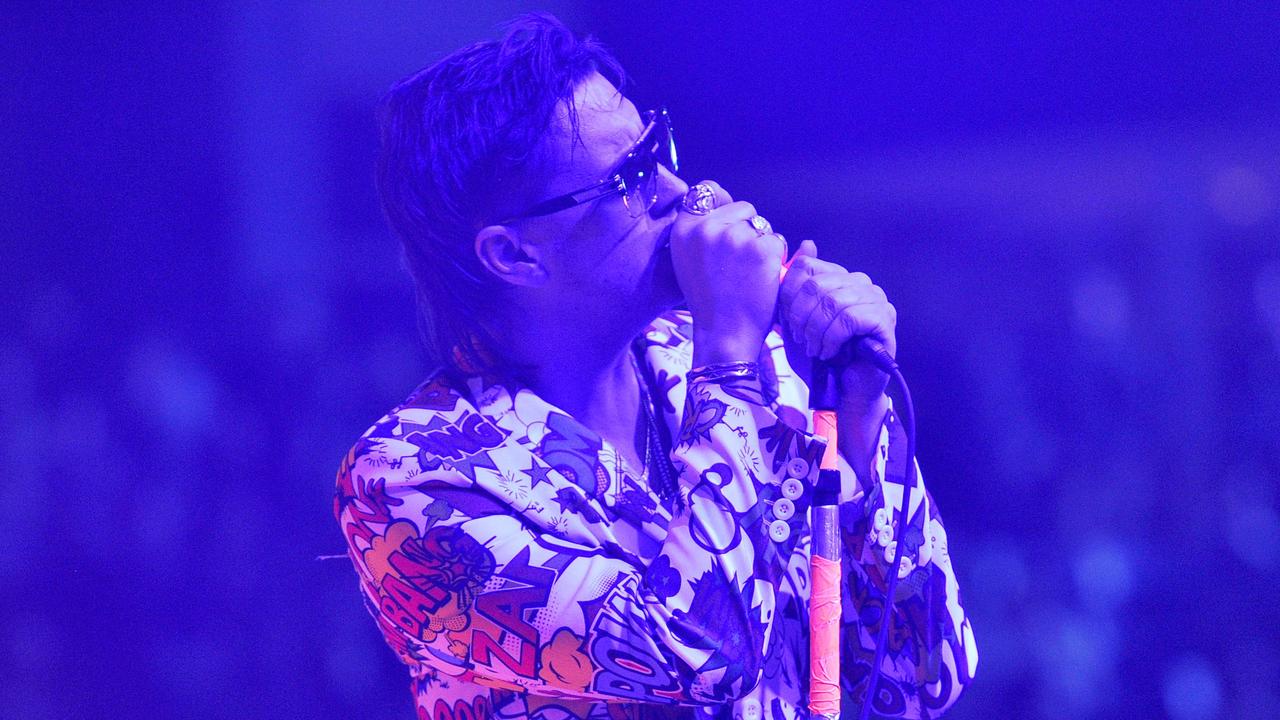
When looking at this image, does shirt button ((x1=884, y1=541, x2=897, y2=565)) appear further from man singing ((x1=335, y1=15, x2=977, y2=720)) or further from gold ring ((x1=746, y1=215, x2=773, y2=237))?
gold ring ((x1=746, y1=215, x2=773, y2=237))

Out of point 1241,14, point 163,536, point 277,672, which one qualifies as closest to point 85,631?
point 163,536

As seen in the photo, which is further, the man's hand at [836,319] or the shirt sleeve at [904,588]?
the shirt sleeve at [904,588]

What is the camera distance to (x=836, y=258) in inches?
69.4

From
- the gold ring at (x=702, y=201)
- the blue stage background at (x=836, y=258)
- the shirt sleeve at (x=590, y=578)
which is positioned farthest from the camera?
the blue stage background at (x=836, y=258)

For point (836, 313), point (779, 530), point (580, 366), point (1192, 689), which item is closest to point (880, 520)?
point (779, 530)

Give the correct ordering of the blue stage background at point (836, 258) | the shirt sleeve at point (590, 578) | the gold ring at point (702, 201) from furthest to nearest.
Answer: the blue stage background at point (836, 258) < the gold ring at point (702, 201) < the shirt sleeve at point (590, 578)

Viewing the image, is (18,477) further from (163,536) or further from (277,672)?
(277,672)

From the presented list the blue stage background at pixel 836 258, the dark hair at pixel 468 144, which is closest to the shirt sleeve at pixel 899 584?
the dark hair at pixel 468 144

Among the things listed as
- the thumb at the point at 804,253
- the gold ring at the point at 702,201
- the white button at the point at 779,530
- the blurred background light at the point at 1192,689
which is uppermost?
the gold ring at the point at 702,201

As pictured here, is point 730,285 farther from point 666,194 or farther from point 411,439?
point 411,439

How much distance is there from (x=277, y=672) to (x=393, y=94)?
1038 mm

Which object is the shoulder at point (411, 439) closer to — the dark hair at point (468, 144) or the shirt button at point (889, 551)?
the dark hair at point (468, 144)

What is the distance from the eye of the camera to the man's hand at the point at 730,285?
3.21 ft

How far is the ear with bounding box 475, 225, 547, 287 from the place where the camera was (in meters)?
1.11
